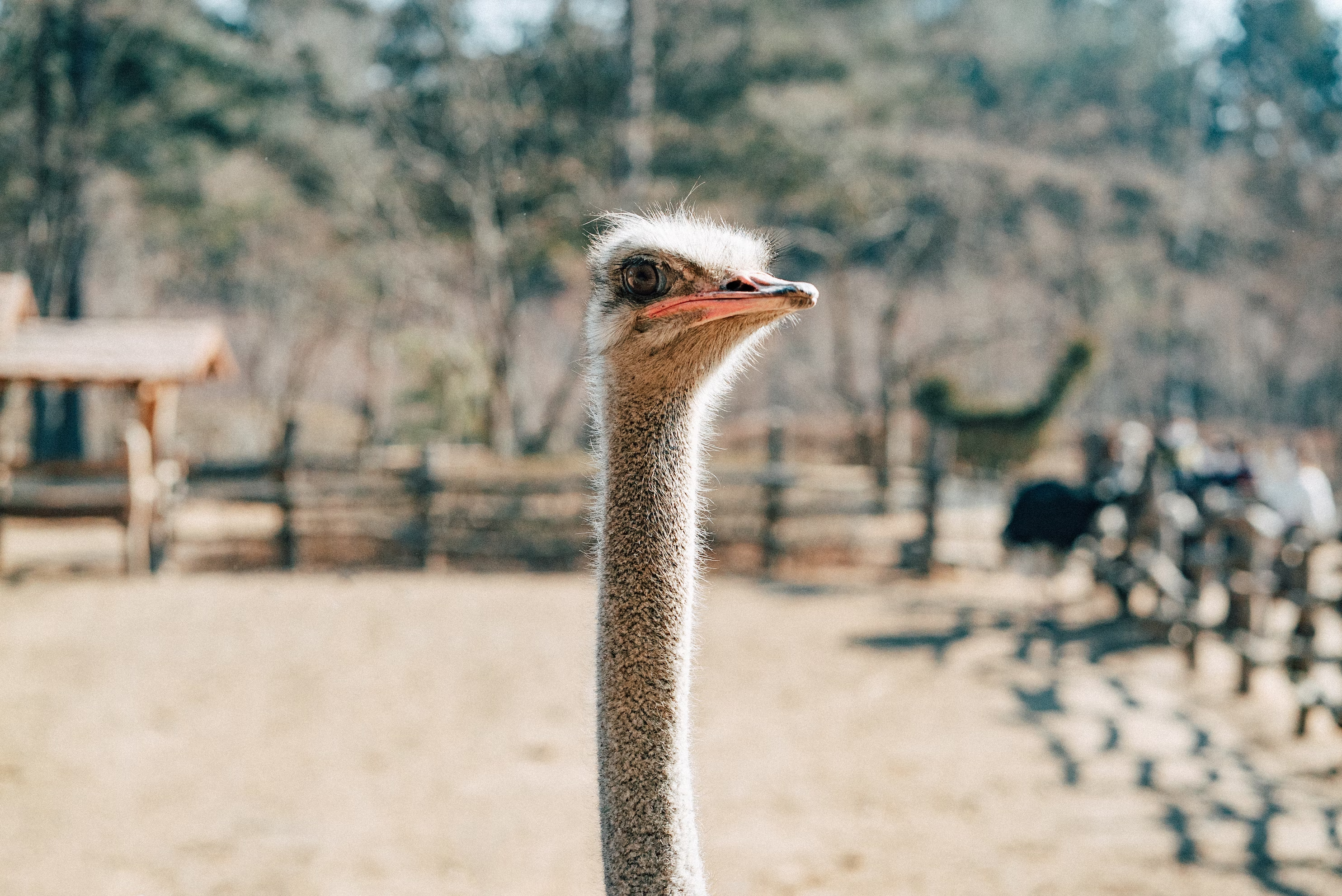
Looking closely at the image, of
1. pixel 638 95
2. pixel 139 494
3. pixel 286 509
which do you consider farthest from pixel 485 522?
pixel 638 95

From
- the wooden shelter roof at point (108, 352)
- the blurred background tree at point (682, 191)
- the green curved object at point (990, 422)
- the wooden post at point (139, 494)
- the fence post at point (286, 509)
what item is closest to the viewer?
the wooden shelter roof at point (108, 352)

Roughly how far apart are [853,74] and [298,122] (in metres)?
7.64

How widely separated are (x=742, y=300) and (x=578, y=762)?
11.7ft

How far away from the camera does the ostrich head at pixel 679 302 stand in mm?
1470

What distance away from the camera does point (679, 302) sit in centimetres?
150

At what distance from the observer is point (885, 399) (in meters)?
17.4

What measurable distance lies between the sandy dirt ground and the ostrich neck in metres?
0.25

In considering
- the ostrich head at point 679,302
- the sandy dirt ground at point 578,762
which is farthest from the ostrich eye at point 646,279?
the sandy dirt ground at point 578,762

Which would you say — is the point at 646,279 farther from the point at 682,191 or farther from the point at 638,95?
the point at 682,191

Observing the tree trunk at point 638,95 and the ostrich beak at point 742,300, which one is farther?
the tree trunk at point 638,95

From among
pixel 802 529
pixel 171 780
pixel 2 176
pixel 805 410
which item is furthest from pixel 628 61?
pixel 805 410

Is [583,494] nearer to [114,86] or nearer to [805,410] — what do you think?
[114,86]

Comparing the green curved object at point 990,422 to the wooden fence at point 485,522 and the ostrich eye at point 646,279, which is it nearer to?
the wooden fence at point 485,522

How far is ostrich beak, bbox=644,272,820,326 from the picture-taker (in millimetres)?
1423
